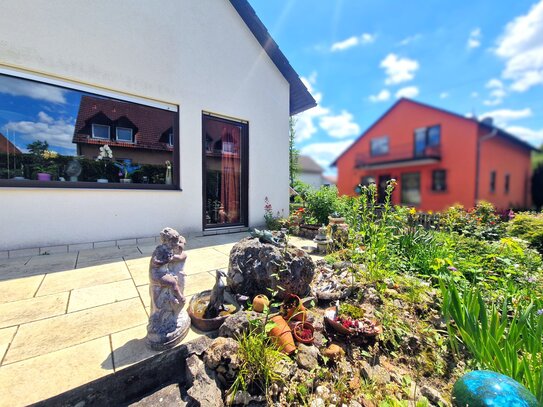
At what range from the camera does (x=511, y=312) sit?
201 cm

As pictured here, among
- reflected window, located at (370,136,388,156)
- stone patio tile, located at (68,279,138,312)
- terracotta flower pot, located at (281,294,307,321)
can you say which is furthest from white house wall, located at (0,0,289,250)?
reflected window, located at (370,136,388,156)

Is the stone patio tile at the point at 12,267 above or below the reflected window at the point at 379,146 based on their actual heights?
below

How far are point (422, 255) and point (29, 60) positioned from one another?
18.0 feet

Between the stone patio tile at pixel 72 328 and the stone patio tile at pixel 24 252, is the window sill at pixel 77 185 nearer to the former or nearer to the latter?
the stone patio tile at pixel 24 252

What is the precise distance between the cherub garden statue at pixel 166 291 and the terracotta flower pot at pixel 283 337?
0.60 metres

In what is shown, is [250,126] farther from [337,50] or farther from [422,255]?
[337,50]

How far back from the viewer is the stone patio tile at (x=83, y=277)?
7.07ft

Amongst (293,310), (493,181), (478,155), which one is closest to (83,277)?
(293,310)

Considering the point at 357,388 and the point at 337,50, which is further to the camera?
the point at 337,50

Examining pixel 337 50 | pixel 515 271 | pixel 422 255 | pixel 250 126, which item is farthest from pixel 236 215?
pixel 337 50

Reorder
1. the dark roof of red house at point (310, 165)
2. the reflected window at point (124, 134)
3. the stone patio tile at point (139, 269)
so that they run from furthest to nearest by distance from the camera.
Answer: the dark roof of red house at point (310, 165) → the reflected window at point (124, 134) → the stone patio tile at point (139, 269)

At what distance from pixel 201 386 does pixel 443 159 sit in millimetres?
14366

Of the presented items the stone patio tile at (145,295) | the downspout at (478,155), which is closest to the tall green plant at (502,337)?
the stone patio tile at (145,295)

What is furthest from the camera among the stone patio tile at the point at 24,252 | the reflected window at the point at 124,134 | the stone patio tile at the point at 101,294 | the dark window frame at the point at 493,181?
the dark window frame at the point at 493,181
